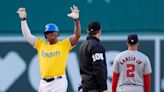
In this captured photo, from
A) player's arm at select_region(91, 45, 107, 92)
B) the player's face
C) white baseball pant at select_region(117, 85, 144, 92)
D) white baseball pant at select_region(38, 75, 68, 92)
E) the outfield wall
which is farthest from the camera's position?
the outfield wall

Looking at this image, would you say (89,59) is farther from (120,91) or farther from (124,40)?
(124,40)

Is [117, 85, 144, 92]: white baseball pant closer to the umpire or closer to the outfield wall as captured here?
the umpire

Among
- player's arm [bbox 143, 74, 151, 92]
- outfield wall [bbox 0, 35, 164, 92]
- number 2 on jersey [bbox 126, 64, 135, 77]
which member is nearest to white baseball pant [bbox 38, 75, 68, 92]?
number 2 on jersey [bbox 126, 64, 135, 77]

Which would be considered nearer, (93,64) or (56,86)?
(93,64)

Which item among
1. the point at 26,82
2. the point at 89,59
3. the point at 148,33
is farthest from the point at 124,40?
the point at 89,59

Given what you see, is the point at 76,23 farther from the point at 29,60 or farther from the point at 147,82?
the point at 29,60

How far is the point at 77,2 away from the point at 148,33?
121 centimetres

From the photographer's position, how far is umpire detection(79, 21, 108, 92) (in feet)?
23.5

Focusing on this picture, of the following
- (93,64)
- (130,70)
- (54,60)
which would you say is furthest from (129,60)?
(54,60)

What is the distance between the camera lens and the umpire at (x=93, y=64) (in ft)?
23.5

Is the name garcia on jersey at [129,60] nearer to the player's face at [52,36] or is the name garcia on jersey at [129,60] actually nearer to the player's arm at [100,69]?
the player's arm at [100,69]

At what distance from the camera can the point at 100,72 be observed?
715 cm

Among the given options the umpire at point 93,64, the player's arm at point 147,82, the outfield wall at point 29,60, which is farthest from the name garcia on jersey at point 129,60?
the outfield wall at point 29,60

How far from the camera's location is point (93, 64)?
285 inches
